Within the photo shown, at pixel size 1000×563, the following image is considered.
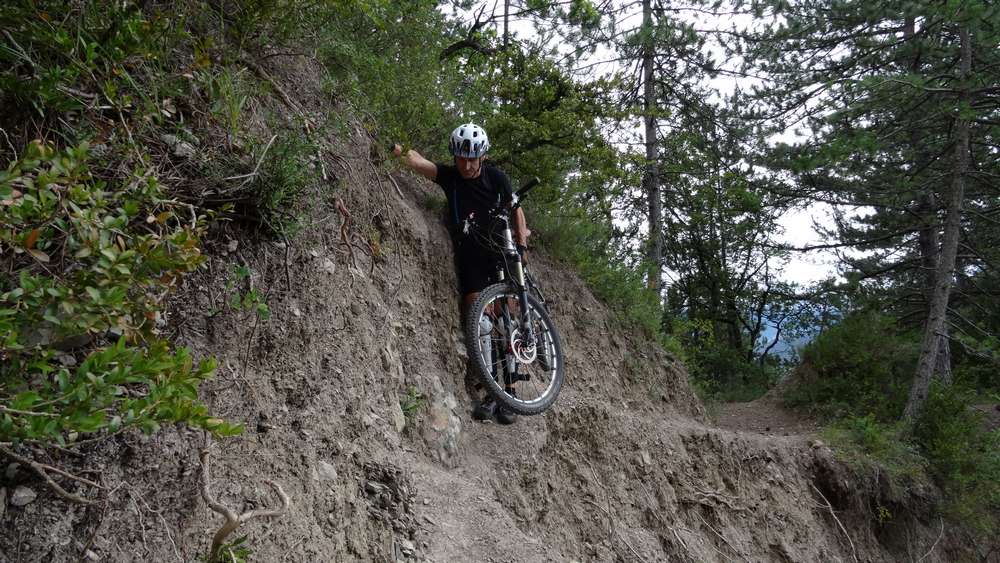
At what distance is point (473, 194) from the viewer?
6184 millimetres

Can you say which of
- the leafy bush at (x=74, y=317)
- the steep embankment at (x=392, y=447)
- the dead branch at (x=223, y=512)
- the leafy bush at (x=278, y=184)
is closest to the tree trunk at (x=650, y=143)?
the steep embankment at (x=392, y=447)

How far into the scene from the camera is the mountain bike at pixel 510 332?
17.9 feet

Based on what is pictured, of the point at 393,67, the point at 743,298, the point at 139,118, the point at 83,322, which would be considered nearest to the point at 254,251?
the point at 139,118

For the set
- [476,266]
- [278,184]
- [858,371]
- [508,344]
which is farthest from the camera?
[858,371]

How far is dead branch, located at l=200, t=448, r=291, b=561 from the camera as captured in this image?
2.39 meters

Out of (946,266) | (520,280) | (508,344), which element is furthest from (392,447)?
(946,266)

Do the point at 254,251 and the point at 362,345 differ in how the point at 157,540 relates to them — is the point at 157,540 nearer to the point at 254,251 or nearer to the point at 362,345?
the point at 254,251

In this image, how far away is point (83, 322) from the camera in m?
1.98

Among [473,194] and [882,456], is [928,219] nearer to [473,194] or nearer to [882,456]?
[882,456]

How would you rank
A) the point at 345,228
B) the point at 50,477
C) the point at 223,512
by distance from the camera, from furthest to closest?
the point at 345,228 < the point at 223,512 < the point at 50,477

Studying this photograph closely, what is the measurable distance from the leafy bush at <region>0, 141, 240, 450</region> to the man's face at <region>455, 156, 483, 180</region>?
3846 millimetres

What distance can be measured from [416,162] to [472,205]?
691 millimetres

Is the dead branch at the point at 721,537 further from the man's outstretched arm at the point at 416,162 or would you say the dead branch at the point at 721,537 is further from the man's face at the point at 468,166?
the man's outstretched arm at the point at 416,162

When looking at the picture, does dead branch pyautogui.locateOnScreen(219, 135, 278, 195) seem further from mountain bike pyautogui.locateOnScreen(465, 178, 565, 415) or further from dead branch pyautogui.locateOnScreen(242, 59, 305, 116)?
mountain bike pyautogui.locateOnScreen(465, 178, 565, 415)
